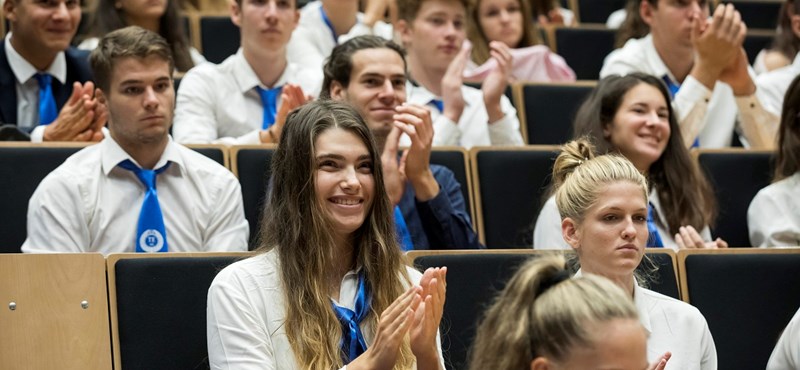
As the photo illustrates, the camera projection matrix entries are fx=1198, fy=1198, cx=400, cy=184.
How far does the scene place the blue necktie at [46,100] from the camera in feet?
9.70

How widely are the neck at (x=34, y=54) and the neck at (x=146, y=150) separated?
62 centimetres

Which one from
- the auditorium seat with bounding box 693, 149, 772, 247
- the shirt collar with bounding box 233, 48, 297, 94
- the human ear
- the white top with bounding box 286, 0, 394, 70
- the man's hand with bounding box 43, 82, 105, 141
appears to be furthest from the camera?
the white top with bounding box 286, 0, 394, 70

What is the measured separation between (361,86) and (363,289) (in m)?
0.88

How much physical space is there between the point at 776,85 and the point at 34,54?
6.78 ft

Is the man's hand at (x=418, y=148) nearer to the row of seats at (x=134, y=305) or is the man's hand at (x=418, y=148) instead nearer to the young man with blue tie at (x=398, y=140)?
the young man with blue tie at (x=398, y=140)

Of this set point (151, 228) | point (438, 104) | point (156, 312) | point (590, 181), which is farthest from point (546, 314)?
point (438, 104)

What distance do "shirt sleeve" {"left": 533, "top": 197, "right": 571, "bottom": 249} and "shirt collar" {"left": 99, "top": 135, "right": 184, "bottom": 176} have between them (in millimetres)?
758

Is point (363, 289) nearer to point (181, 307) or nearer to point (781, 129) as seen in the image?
point (181, 307)

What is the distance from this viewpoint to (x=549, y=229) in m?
2.45

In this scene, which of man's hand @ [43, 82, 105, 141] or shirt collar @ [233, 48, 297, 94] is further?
shirt collar @ [233, 48, 297, 94]

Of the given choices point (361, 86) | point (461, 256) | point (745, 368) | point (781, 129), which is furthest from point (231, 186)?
point (781, 129)

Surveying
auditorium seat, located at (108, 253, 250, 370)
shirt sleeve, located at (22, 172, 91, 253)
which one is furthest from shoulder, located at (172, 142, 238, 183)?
auditorium seat, located at (108, 253, 250, 370)

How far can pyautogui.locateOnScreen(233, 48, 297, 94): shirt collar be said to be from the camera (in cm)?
314

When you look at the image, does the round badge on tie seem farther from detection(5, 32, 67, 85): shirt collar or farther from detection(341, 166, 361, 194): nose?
detection(5, 32, 67, 85): shirt collar
